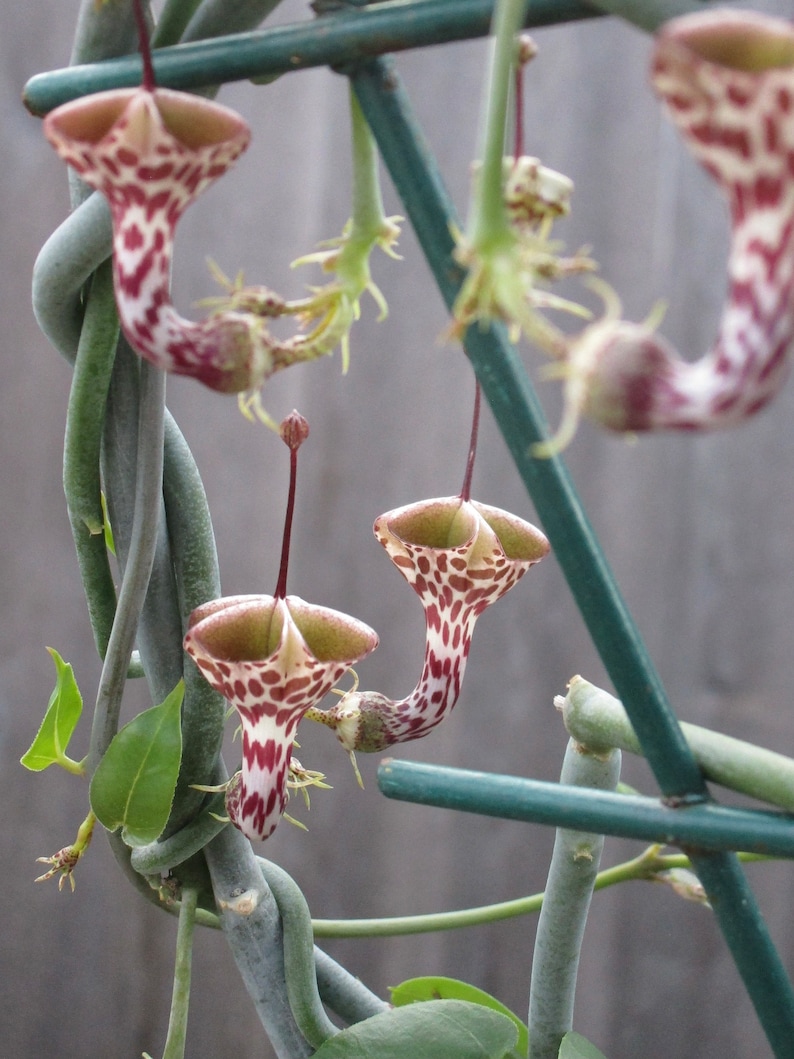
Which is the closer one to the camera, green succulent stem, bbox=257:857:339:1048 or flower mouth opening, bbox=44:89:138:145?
flower mouth opening, bbox=44:89:138:145

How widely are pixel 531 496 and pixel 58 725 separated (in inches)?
8.8

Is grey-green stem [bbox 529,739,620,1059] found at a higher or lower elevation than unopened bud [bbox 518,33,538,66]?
lower

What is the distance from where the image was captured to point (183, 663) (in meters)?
0.29

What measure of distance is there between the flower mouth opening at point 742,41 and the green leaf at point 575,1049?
0.28 metres

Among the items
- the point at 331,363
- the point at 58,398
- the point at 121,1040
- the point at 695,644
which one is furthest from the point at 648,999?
the point at 58,398

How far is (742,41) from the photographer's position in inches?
5.0

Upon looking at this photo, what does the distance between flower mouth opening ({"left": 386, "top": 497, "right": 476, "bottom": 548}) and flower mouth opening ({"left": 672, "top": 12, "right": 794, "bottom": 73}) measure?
0.58 ft

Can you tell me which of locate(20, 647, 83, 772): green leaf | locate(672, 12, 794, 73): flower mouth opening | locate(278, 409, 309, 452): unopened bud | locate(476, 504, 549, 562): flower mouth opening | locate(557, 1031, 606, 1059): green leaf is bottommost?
locate(557, 1031, 606, 1059): green leaf

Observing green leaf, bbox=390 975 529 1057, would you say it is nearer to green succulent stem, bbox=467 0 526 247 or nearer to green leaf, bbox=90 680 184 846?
green leaf, bbox=90 680 184 846

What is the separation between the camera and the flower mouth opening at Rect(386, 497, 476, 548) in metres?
0.30

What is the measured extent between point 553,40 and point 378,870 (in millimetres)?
699

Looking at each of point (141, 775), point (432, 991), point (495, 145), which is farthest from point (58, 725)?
point (495, 145)

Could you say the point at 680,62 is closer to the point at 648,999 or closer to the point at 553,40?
the point at 553,40

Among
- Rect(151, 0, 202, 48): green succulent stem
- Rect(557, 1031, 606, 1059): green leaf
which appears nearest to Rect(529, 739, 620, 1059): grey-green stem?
Rect(557, 1031, 606, 1059): green leaf
